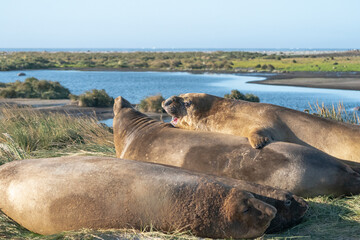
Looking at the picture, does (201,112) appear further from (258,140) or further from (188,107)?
(258,140)

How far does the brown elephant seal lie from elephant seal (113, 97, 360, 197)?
0.04ft

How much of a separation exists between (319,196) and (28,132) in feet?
17.0

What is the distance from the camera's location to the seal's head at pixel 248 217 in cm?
369

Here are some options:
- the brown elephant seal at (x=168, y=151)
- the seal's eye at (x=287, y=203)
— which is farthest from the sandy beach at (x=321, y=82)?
the seal's eye at (x=287, y=203)

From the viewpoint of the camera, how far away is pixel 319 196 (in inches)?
191

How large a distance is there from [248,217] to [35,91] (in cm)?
3048

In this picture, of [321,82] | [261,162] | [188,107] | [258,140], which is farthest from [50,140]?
[321,82]

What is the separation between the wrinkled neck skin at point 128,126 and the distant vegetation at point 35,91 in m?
25.4

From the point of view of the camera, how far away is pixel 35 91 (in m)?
32.1

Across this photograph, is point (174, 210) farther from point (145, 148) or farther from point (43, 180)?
point (145, 148)

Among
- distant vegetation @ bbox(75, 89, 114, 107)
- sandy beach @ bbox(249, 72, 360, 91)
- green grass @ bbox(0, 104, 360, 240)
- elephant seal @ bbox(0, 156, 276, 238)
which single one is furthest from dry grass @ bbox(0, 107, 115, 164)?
sandy beach @ bbox(249, 72, 360, 91)

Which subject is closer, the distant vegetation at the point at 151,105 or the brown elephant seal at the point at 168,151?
the brown elephant seal at the point at 168,151

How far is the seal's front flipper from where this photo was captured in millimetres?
5035

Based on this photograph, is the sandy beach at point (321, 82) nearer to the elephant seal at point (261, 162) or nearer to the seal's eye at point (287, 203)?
the elephant seal at point (261, 162)
